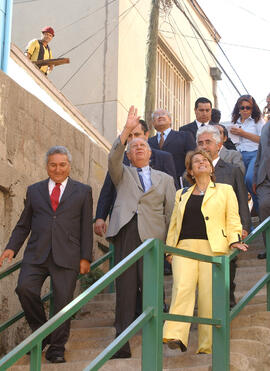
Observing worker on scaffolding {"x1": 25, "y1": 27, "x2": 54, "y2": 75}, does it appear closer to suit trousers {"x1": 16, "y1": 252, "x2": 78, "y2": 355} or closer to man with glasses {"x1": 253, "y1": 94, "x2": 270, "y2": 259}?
man with glasses {"x1": 253, "y1": 94, "x2": 270, "y2": 259}

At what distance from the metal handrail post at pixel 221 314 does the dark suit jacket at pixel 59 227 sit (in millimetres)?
1184

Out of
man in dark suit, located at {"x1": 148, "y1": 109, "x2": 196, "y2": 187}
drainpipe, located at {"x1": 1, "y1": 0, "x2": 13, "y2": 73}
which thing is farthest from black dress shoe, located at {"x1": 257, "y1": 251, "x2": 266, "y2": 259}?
drainpipe, located at {"x1": 1, "y1": 0, "x2": 13, "y2": 73}

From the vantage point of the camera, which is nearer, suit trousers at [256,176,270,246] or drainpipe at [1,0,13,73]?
suit trousers at [256,176,270,246]

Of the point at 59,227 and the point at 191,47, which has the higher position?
the point at 191,47

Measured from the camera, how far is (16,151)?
23.1ft

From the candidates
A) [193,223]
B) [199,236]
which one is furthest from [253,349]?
[193,223]

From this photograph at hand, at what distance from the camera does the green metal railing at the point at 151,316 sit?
3.85 m

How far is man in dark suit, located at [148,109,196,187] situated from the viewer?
7595mm

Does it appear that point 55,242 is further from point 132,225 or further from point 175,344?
point 175,344

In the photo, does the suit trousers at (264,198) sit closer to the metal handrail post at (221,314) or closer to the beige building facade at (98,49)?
the metal handrail post at (221,314)

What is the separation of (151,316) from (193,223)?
117 centimetres

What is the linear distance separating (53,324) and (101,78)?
10.6m

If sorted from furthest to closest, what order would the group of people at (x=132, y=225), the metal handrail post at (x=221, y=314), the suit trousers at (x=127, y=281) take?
the suit trousers at (x=127, y=281)
the group of people at (x=132, y=225)
the metal handrail post at (x=221, y=314)

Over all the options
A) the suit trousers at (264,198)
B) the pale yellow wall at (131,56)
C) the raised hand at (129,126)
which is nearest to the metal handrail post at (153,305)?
the raised hand at (129,126)
